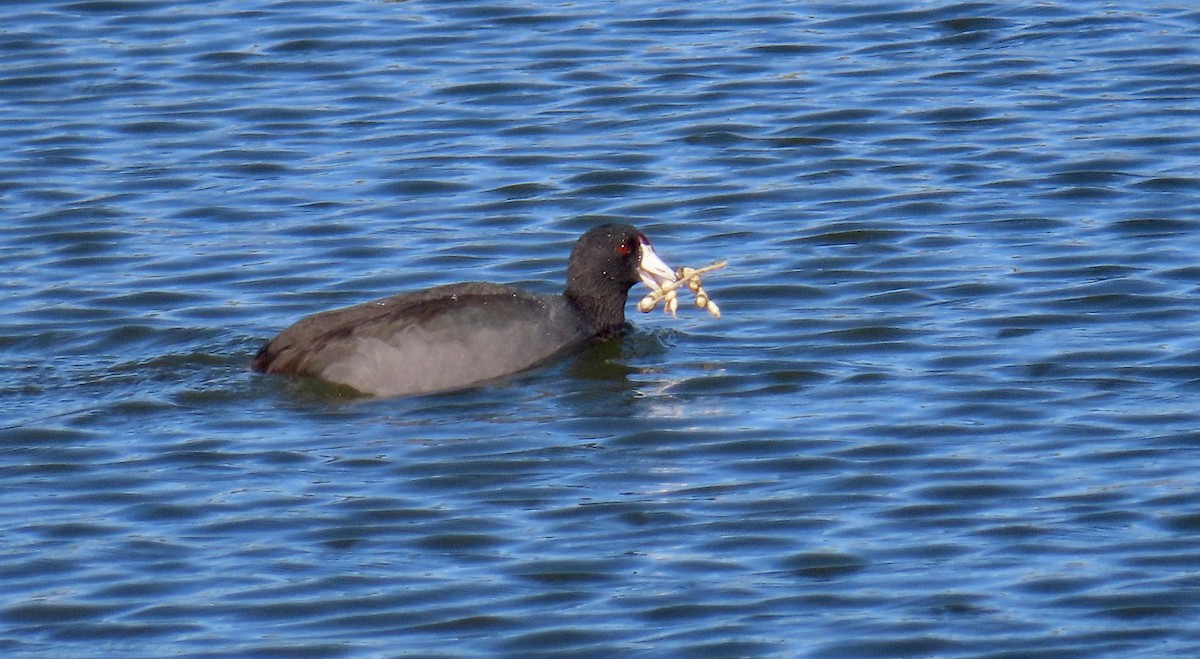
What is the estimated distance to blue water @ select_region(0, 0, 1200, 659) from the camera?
8.68 metres

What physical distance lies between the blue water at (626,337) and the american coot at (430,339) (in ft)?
0.47

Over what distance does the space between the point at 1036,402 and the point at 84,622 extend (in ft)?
15.8

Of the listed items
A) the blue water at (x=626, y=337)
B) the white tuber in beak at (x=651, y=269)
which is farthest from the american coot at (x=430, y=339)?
the blue water at (x=626, y=337)

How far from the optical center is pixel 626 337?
1279 centimetres

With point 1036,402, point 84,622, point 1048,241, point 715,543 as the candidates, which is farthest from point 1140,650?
point 1048,241

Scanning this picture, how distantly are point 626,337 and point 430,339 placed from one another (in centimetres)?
157

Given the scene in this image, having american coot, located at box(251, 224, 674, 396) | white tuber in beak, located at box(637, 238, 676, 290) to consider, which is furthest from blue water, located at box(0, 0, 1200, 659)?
white tuber in beak, located at box(637, 238, 676, 290)

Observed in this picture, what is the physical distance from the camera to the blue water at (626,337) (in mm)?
8680

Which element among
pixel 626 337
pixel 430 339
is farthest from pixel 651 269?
pixel 430 339

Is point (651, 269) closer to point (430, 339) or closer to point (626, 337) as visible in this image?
point (626, 337)

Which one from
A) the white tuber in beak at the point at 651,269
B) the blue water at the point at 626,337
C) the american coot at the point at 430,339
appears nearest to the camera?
the blue water at the point at 626,337

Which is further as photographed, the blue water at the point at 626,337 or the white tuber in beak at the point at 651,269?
the white tuber in beak at the point at 651,269

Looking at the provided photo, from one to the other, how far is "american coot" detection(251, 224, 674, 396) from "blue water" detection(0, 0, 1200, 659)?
14cm

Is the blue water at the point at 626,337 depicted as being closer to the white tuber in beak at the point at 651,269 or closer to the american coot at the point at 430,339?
the american coot at the point at 430,339
